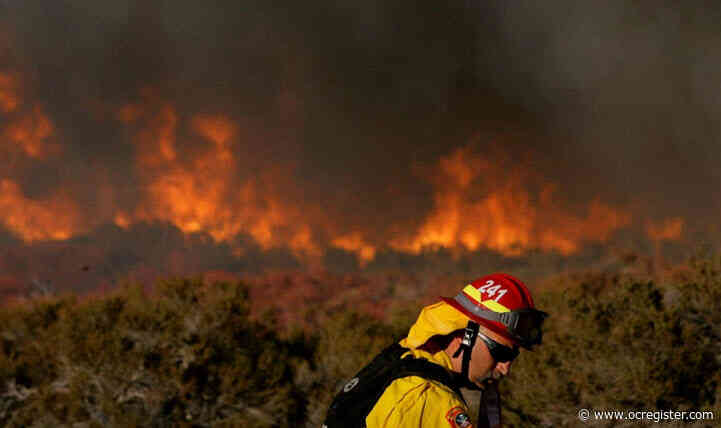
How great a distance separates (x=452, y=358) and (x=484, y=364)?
138 mm

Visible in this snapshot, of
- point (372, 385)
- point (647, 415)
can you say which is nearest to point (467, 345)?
point (372, 385)

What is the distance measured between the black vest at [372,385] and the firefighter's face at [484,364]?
10cm

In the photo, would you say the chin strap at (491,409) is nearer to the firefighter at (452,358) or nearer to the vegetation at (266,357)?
the firefighter at (452,358)

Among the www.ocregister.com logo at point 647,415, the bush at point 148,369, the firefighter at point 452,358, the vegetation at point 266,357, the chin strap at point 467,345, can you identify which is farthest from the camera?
the bush at point 148,369

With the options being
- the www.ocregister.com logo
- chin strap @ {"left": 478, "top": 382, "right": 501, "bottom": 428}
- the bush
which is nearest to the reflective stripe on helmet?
chin strap @ {"left": 478, "top": 382, "right": 501, "bottom": 428}

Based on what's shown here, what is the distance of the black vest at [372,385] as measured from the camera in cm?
244

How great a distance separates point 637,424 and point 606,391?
0.61m

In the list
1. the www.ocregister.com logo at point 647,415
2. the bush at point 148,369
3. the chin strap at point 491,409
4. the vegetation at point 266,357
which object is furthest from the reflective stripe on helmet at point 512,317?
the bush at point 148,369

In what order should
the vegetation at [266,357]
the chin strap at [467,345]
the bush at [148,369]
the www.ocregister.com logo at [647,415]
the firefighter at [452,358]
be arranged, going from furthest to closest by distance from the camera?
the bush at [148,369] < the vegetation at [266,357] < the www.ocregister.com logo at [647,415] < the chin strap at [467,345] < the firefighter at [452,358]

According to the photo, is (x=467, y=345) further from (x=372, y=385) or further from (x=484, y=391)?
(x=372, y=385)

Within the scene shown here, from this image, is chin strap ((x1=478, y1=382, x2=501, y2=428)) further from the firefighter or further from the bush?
the bush

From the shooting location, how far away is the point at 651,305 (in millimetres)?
9172

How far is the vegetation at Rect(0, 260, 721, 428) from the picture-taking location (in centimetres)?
877

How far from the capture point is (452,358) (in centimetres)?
265
